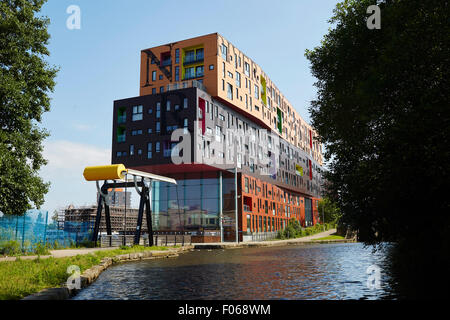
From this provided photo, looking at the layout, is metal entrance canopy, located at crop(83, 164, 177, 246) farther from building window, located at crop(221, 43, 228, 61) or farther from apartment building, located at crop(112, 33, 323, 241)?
building window, located at crop(221, 43, 228, 61)

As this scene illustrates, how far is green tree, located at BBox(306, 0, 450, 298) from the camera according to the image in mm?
11836

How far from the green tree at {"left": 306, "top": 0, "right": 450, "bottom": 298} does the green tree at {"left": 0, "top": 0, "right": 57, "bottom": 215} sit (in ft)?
52.6

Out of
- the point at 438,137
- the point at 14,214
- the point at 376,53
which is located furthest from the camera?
the point at 14,214

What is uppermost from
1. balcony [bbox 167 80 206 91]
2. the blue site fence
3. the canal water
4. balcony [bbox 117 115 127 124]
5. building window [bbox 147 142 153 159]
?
balcony [bbox 167 80 206 91]

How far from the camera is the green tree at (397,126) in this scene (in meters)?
11.8

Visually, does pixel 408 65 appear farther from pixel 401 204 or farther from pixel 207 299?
pixel 207 299

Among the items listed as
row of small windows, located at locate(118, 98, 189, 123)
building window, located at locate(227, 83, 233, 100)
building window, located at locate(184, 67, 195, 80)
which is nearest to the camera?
row of small windows, located at locate(118, 98, 189, 123)

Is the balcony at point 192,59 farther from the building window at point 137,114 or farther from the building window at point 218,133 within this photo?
the building window at point 218,133

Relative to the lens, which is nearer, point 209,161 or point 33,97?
point 33,97

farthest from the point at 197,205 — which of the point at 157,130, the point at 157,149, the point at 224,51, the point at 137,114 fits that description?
the point at 224,51

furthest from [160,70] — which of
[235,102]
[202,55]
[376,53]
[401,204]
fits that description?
[401,204]

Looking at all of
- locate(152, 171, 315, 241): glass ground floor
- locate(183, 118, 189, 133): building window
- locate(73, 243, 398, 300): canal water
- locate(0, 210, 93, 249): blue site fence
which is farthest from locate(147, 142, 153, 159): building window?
locate(73, 243, 398, 300): canal water

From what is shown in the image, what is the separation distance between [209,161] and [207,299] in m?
42.1
